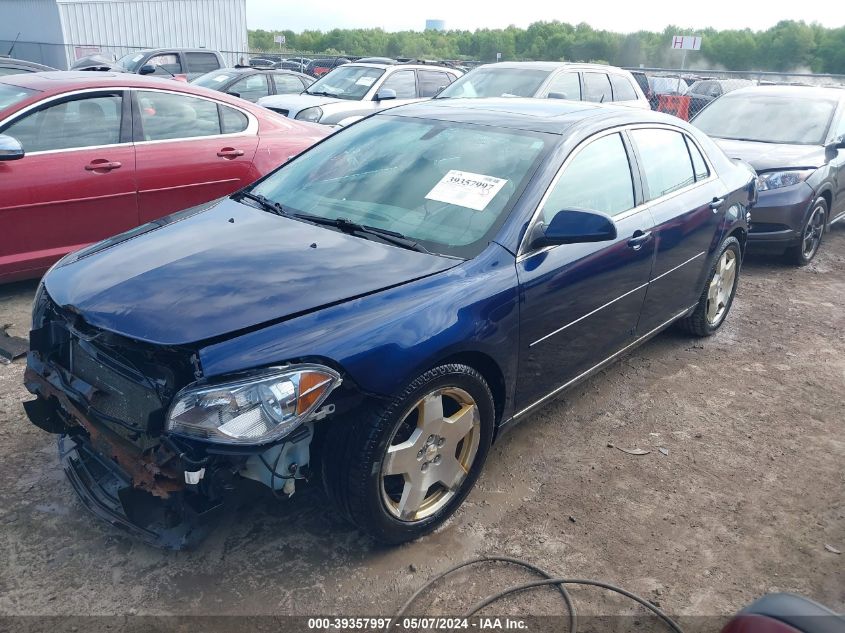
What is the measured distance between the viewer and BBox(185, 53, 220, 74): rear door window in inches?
591

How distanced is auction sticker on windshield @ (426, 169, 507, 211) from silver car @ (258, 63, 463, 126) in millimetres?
7433

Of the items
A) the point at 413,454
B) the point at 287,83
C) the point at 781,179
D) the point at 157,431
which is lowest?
the point at 413,454

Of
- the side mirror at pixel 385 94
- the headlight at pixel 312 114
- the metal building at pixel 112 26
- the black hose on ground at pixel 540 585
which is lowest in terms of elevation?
the black hose on ground at pixel 540 585

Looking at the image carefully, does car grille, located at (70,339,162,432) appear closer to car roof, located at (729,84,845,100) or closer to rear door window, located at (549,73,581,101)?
rear door window, located at (549,73,581,101)

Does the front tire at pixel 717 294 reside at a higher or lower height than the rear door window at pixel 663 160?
lower

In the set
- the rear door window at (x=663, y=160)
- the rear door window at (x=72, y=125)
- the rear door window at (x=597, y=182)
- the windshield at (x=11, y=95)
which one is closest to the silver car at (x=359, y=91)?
the rear door window at (x=72, y=125)

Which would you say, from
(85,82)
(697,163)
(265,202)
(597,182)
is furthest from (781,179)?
(85,82)

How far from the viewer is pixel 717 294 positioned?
512 cm

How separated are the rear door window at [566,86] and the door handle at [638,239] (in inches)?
224

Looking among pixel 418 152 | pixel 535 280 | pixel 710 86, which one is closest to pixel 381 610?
pixel 535 280

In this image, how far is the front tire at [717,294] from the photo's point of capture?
193 inches

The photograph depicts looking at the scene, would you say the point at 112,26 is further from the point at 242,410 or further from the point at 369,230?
the point at 242,410

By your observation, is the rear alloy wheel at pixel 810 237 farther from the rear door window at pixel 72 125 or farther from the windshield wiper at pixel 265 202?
the rear door window at pixel 72 125

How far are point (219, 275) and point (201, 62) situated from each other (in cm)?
1420
